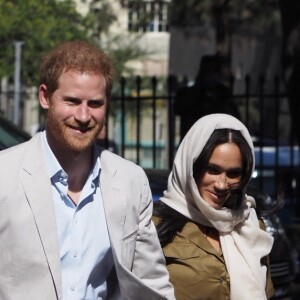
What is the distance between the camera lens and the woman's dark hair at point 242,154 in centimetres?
394

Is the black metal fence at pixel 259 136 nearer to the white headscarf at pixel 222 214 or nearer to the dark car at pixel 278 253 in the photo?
the dark car at pixel 278 253

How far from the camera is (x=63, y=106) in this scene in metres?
3.28

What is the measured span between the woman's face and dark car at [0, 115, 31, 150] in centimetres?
209

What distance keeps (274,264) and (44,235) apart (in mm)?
4384

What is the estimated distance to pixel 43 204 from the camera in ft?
10.5

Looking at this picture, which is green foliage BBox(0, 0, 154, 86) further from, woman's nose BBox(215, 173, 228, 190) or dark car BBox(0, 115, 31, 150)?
woman's nose BBox(215, 173, 228, 190)

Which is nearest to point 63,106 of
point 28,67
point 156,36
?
point 28,67

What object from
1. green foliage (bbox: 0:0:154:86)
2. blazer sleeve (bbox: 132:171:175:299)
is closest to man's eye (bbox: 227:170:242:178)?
blazer sleeve (bbox: 132:171:175:299)

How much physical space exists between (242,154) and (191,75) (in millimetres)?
33796

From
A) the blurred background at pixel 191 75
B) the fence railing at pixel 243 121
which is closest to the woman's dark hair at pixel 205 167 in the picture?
the blurred background at pixel 191 75

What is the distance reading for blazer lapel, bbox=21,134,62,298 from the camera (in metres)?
3.16

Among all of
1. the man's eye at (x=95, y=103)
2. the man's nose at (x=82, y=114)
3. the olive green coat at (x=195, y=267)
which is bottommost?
the olive green coat at (x=195, y=267)

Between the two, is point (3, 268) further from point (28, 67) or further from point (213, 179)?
→ point (28, 67)

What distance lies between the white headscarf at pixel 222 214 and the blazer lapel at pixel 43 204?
77 centimetres
